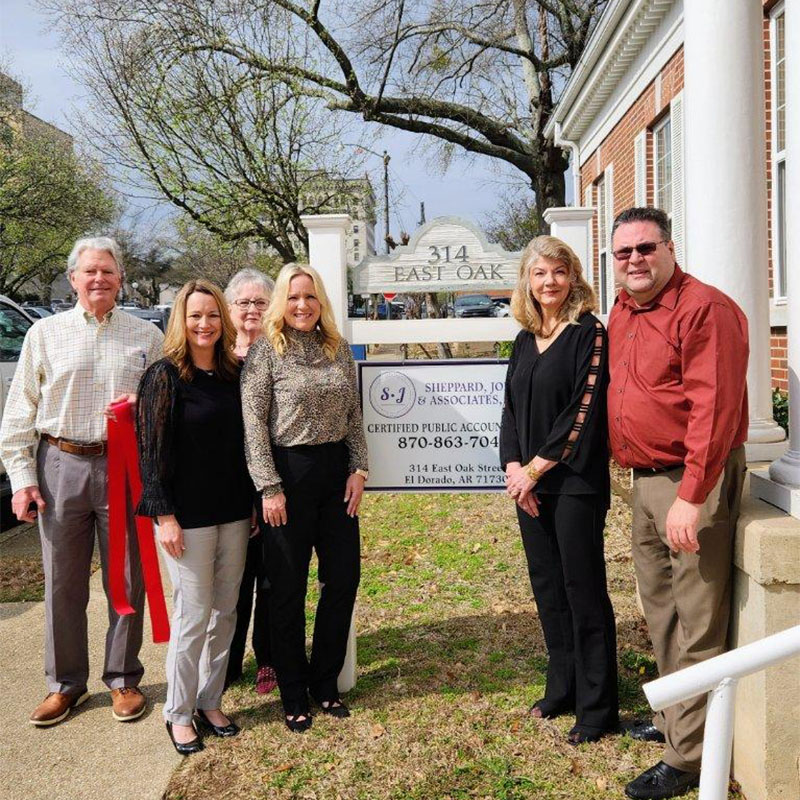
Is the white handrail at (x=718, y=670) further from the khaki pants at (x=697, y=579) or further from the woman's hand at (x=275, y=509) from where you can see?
the woman's hand at (x=275, y=509)

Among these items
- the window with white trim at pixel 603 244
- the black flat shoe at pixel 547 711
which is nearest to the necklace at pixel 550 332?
the black flat shoe at pixel 547 711

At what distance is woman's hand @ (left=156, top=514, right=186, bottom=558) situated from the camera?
334 cm

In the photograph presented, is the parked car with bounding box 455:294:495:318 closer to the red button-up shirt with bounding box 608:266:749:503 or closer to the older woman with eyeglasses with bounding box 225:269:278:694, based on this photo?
the older woman with eyeglasses with bounding box 225:269:278:694

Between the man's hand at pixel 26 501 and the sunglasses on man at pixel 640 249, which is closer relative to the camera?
the sunglasses on man at pixel 640 249

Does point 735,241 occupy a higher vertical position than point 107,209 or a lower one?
lower

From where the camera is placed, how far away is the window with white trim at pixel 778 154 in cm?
653

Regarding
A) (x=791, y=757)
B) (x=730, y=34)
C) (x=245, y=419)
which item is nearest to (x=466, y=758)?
(x=791, y=757)

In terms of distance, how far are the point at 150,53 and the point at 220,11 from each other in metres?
1.54

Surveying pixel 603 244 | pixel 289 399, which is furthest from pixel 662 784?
pixel 603 244

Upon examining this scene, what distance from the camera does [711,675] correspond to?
167cm

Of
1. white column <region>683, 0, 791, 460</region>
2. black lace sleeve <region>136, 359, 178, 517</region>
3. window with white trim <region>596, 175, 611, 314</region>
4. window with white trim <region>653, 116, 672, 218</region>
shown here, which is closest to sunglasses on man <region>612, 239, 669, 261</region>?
white column <region>683, 0, 791, 460</region>

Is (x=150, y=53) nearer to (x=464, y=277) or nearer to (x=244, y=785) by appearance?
(x=464, y=277)

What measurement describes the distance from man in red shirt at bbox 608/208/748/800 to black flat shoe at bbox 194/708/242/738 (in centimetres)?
167

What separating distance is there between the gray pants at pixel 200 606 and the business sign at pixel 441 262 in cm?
140
